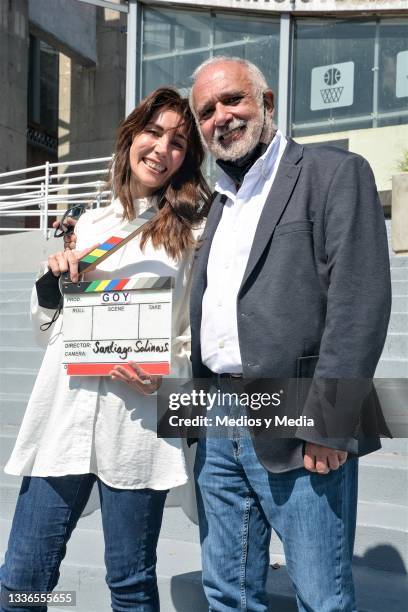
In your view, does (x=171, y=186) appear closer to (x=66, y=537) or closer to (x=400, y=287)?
(x=66, y=537)

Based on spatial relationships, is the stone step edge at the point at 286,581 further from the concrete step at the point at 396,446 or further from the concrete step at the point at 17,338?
the concrete step at the point at 17,338

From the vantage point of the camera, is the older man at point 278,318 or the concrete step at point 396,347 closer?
the older man at point 278,318

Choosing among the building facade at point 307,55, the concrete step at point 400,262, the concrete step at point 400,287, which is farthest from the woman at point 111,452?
the building facade at point 307,55

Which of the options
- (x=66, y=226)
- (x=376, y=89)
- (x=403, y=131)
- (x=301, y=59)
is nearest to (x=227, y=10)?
(x=301, y=59)

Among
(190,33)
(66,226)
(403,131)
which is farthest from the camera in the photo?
(190,33)

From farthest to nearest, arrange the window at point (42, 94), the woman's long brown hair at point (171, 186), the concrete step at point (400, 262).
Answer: the window at point (42, 94), the concrete step at point (400, 262), the woman's long brown hair at point (171, 186)

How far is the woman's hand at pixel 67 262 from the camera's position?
7.47 ft

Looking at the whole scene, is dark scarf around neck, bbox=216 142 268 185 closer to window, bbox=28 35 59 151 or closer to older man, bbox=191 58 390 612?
older man, bbox=191 58 390 612

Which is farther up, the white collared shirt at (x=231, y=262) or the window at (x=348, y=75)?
the window at (x=348, y=75)

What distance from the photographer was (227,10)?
12.8 metres

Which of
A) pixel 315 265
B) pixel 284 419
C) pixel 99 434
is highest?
pixel 315 265

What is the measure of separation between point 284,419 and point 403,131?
11055 mm

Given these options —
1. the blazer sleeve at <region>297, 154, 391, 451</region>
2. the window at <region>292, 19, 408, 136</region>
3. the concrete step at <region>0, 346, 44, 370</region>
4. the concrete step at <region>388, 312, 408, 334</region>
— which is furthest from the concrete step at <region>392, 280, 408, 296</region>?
the window at <region>292, 19, 408, 136</region>

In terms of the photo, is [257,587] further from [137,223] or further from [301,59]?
[301,59]
